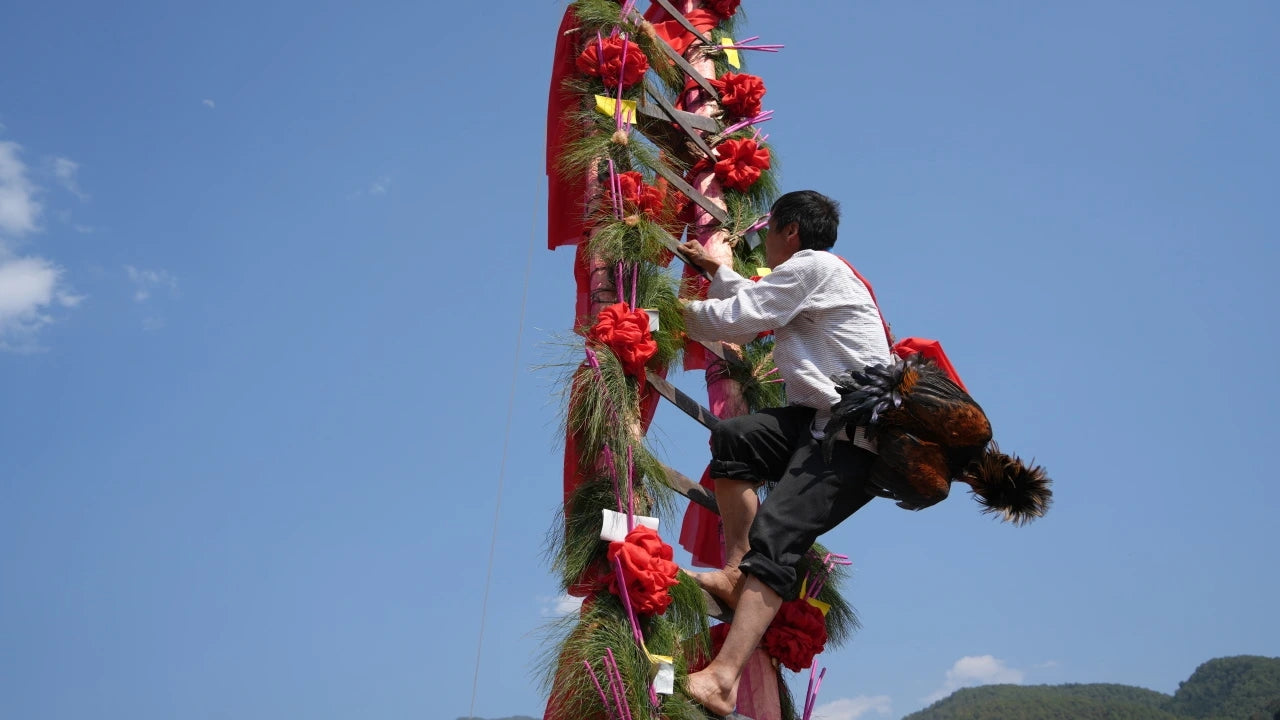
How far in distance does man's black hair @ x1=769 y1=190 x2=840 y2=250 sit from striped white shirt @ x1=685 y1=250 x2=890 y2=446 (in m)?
0.14

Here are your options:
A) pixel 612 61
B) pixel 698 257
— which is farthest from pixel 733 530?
pixel 612 61

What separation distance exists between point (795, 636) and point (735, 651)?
530 millimetres

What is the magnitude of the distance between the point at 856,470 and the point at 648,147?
4.51ft

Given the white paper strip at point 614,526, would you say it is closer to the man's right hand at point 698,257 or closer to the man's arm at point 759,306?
the man's arm at point 759,306

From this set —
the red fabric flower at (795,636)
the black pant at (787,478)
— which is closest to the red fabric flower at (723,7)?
the black pant at (787,478)

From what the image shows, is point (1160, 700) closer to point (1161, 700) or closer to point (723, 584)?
point (1161, 700)

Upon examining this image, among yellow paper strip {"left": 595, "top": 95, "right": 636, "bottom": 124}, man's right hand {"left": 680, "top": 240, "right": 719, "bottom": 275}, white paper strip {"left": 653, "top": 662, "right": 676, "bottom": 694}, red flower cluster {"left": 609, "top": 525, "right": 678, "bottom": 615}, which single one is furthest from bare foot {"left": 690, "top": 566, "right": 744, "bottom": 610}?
yellow paper strip {"left": 595, "top": 95, "right": 636, "bottom": 124}

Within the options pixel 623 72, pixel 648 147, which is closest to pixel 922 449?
pixel 648 147

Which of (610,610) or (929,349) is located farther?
(929,349)

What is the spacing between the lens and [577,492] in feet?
10.9

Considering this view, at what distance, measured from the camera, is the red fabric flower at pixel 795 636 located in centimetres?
361

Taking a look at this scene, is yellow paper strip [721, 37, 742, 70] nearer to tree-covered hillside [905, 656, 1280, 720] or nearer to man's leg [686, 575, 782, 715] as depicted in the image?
man's leg [686, 575, 782, 715]

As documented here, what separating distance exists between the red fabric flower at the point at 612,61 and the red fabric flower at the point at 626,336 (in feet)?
3.38

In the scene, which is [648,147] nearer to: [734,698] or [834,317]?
[834,317]
